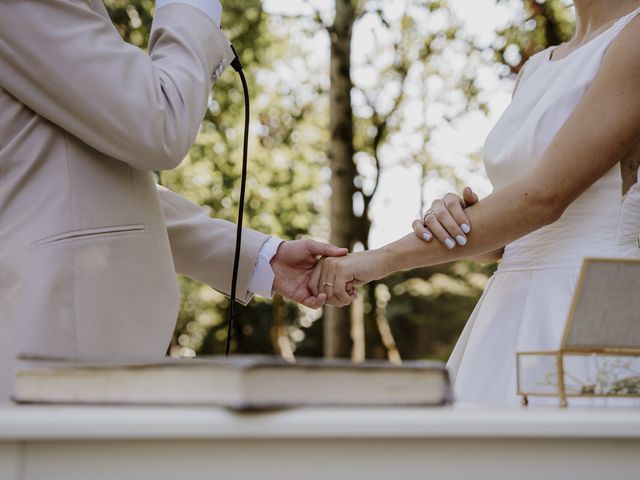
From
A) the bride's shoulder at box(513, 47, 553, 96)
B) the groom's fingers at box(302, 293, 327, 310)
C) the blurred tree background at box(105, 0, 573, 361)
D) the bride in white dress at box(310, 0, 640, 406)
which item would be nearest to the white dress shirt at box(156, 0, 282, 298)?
the groom's fingers at box(302, 293, 327, 310)

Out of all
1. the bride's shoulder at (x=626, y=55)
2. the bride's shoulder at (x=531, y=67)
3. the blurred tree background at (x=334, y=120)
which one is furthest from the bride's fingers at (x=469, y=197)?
the blurred tree background at (x=334, y=120)

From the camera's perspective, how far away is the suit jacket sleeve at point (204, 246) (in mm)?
2365

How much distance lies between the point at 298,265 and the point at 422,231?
1.76 ft

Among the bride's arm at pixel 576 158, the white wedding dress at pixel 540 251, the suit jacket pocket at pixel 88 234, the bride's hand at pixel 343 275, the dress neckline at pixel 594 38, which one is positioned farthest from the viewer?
the bride's hand at pixel 343 275

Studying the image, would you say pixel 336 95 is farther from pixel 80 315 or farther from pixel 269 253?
pixel 80 315

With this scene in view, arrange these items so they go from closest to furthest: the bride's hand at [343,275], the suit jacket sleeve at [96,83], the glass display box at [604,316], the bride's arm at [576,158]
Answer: the glass display box at [604,316], the suit jacket sleeve at [96,83], the bride's arm at [576,158], the bride's hand at [343,275]

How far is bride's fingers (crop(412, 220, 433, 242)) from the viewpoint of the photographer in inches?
84.4

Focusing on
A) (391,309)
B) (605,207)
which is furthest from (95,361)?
(391,309)

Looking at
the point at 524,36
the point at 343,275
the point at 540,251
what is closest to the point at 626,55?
the point at 540,251

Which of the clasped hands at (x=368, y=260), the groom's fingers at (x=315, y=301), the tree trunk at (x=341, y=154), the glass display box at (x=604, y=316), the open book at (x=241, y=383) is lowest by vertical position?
the open book at (x=241, y=383)

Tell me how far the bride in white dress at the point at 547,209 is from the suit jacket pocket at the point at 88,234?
74 cm

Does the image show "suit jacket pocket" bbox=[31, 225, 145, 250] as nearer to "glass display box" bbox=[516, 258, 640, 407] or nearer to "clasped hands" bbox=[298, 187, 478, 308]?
"clasped hands" bbox=[298, 187, 478, 308]

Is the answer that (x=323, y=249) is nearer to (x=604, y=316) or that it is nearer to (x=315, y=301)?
(x=315, y=301)

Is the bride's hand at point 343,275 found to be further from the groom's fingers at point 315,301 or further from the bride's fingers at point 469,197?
the bride's fingers at point 469,197
